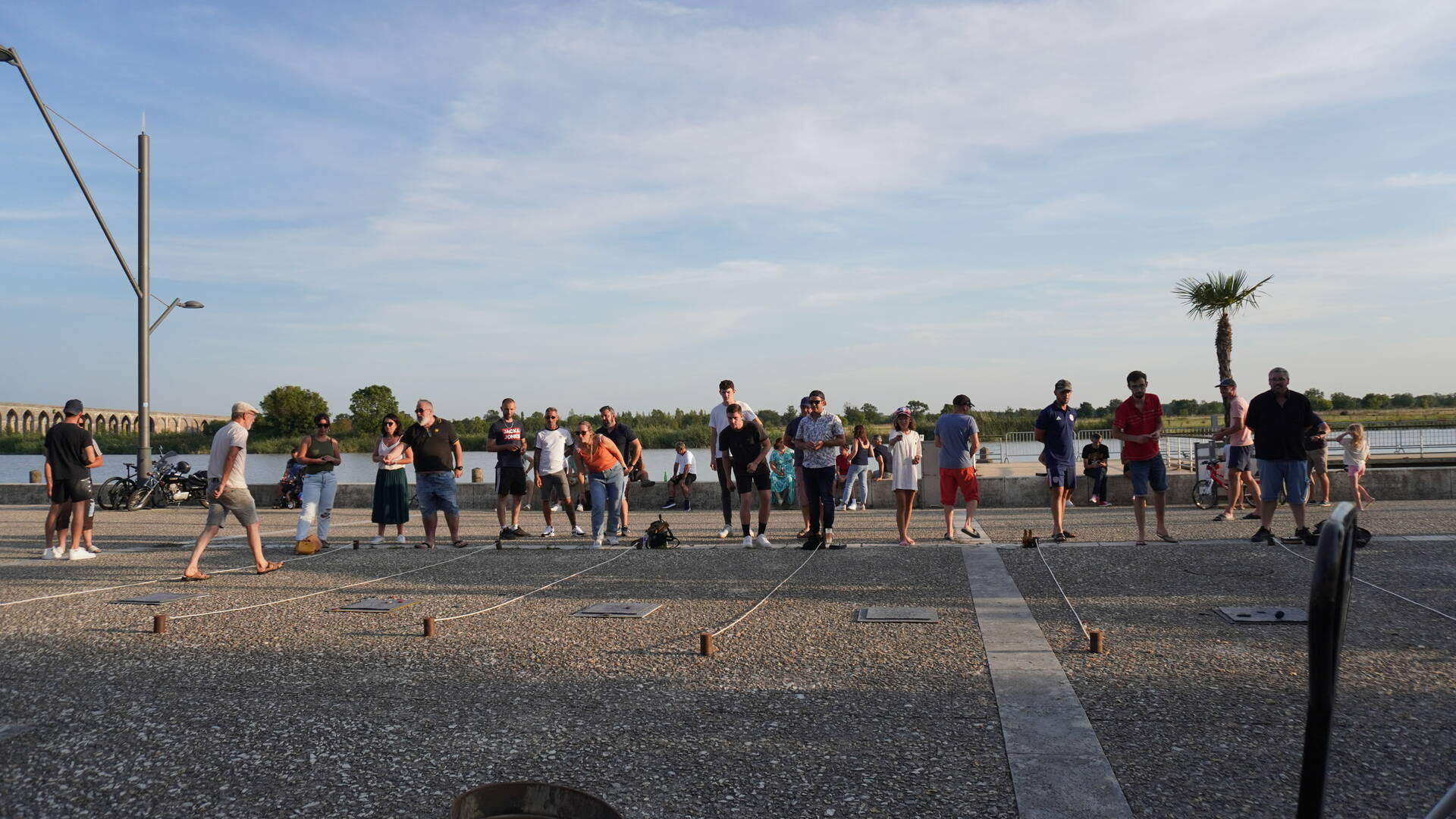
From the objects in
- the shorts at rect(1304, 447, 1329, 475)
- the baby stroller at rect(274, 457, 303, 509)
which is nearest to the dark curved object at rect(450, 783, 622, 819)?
the shorts at rect(1304, 447, 1329, 475)

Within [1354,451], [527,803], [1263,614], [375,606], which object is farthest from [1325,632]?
[1354,451]

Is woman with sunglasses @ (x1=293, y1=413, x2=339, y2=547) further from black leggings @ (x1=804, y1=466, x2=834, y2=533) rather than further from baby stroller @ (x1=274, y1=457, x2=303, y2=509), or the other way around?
baby stroller @ (x1=274, y1=457, x2=303, y2=509)

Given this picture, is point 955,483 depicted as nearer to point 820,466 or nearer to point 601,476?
point 820,466

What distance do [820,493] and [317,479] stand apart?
18.7 feet

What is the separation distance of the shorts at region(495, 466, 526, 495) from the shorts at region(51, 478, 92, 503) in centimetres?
453

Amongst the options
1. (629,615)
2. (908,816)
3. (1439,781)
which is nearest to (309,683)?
(629,615)

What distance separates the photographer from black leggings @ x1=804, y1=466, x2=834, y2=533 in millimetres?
10747

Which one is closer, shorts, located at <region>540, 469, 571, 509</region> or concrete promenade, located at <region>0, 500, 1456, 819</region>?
concrete promenade, located at <region>0, 500, 1456, 819</region>

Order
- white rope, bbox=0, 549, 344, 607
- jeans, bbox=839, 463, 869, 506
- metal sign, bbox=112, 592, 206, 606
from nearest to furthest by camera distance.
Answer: metal sign, bbox=112, 592, 206, 606
white rope, bbox=0, 549, 344, 607
jeans, bbox=839, 463, 869, 506

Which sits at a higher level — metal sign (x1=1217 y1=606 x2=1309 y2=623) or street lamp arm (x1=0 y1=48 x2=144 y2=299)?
street lamp arm (x1=0 y1=48 x2=144 y2=299)

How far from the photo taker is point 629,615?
6.93 metres

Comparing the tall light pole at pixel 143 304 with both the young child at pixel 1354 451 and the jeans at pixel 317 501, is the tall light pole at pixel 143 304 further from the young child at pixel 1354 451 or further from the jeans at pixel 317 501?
the young child at pixel 1354 451

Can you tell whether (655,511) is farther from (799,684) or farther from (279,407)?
(279,407)

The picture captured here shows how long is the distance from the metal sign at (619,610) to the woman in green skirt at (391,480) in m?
5.04
